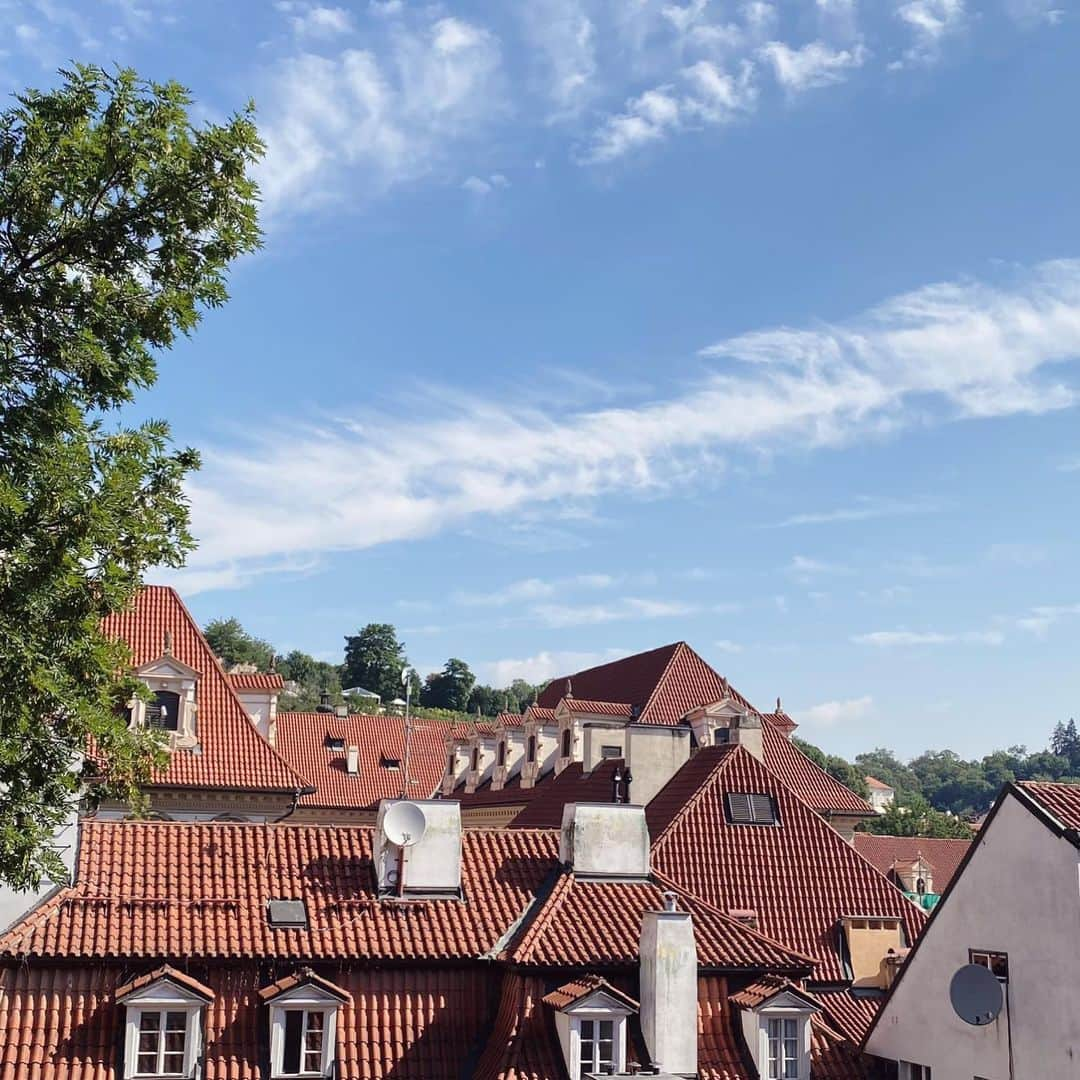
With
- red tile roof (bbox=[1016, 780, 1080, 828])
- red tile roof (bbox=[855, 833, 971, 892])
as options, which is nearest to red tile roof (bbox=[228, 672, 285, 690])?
red tile roof (bbox=[1016, 780, 1080, 828])

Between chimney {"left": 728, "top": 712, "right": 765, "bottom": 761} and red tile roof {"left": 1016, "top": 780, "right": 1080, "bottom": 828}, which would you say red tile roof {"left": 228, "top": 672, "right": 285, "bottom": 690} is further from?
red tile roof {"left": 1016, "top": 780, "right": 1080, "bottom": 828}

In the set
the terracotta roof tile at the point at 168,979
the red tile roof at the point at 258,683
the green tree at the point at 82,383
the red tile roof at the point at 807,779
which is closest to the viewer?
the green tree at the point at 82,383

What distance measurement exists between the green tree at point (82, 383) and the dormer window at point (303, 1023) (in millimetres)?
4364

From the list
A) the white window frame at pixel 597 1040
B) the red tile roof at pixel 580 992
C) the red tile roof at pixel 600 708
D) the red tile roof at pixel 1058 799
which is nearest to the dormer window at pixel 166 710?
the red tile roof at pixel 580 992

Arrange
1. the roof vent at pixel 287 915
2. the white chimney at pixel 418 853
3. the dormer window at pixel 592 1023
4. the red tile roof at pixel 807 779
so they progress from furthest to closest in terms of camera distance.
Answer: the red tile roof at pixel 807 779, the white chimney at pixel 418 853, the roof vent at pixel 287 915, the dormer window at pixel 592 1023

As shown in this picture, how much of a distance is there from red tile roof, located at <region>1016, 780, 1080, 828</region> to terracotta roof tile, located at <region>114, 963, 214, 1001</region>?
44.4ft

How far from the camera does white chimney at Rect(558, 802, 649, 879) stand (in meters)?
23.8

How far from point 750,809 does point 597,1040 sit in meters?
12.6

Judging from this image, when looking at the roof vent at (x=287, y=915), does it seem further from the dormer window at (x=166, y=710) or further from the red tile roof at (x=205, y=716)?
the dormer window at (x=166, y=710)

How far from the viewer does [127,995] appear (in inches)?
762

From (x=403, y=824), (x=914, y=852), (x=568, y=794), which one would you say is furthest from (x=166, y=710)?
(x=914, y=852)

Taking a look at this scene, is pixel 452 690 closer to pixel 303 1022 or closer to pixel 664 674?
pixel 664 674

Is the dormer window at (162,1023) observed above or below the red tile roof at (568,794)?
below

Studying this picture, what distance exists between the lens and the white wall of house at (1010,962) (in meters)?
18.5
